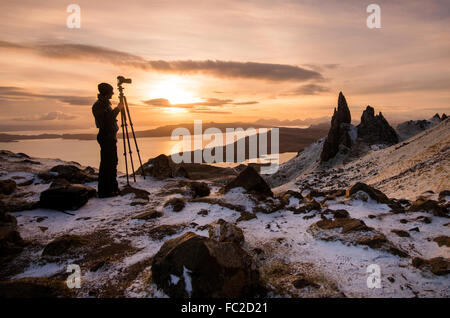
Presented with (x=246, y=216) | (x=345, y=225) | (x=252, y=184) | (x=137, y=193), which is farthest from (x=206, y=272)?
(x=137, y=193)

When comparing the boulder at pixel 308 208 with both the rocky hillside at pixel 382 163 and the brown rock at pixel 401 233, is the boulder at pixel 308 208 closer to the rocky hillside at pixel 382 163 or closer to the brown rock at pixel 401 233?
the brown rock at pixel 401 233

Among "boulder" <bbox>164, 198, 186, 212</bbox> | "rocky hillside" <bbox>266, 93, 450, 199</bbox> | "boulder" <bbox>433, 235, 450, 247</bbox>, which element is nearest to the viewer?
"boulder" <bbox>433, 235, 450, 247</bbox>

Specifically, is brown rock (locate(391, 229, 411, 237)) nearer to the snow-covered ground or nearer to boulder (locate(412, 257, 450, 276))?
the snow-covered ground

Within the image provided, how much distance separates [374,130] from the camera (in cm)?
5222

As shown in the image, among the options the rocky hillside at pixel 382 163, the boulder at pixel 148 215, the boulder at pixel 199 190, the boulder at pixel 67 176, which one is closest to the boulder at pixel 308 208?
the boulder at pixel 199 190

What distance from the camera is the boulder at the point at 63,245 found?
7.09 m

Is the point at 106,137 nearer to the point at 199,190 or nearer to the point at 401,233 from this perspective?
the point at 199,190

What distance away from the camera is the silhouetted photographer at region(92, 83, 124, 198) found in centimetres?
1359

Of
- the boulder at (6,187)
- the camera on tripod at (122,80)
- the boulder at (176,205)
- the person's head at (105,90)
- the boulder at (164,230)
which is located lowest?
the boulder at (164,230)

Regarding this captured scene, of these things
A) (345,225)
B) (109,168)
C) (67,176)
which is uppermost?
(109,168)

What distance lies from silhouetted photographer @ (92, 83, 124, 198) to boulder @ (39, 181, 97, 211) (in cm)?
164

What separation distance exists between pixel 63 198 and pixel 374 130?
58992 mm

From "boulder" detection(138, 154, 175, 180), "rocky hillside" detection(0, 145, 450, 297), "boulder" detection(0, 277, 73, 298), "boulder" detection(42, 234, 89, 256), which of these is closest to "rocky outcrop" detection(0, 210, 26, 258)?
"rocky hillside" detection(0, 145, 450, 297)

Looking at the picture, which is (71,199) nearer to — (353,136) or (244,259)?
(244,259)
